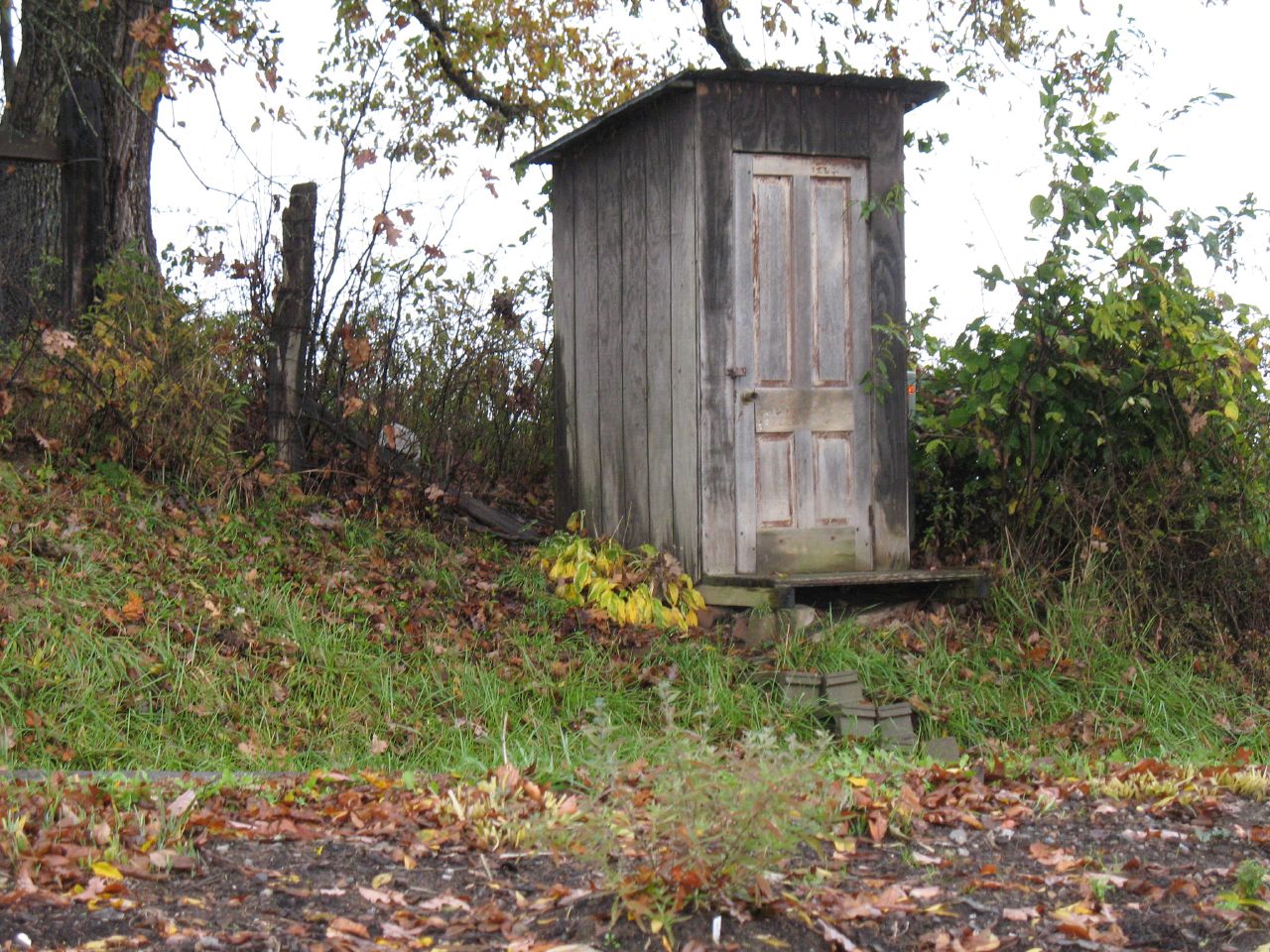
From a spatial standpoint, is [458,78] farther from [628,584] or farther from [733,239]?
[628,584]

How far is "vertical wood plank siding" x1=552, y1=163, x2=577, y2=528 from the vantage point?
388 inches

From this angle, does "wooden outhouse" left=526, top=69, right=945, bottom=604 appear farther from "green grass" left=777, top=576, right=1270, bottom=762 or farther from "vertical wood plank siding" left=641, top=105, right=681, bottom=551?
"green grass" left=777, top=576, right=1270, bottom=762

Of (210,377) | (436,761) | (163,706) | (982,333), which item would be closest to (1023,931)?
(436,761)

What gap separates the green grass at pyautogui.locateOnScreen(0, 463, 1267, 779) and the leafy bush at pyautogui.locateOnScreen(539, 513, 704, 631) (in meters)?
0.19

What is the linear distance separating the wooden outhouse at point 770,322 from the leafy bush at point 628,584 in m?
0.15

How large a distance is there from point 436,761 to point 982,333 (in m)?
4.29

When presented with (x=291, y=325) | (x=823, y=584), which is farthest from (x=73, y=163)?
(x=823, y=584)

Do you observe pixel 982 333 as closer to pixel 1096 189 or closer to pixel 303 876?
pixel 1096 189

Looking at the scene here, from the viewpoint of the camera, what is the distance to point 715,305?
27.0ft

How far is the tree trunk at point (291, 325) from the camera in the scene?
9430mm

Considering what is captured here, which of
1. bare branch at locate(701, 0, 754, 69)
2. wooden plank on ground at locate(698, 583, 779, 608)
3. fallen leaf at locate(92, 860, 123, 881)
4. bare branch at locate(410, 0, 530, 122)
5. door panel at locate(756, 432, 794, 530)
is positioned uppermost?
bare branch at locate(701, 0, 754, 69)

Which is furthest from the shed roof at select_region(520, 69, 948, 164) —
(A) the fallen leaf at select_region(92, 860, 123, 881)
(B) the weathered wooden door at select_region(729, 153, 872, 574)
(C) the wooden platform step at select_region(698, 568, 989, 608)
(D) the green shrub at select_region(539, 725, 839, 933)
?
(A) the fallen leaf at select_region(92, 860, 123, 881)

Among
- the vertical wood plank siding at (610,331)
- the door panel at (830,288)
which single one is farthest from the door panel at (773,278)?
the vertical wood plank siding at (610,331)

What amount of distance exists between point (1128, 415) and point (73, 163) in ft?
23.2
